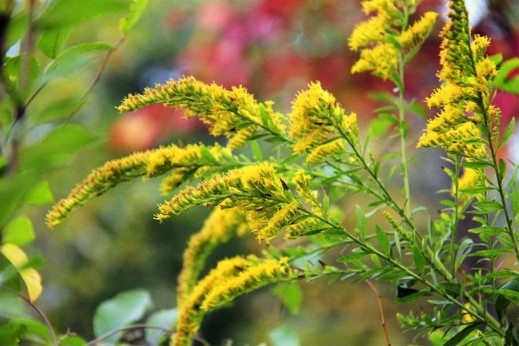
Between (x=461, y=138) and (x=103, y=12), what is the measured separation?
0.30 metres

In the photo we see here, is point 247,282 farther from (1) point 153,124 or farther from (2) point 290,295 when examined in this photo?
(1) point 153,124

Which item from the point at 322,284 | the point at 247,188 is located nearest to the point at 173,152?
the point at 247,188

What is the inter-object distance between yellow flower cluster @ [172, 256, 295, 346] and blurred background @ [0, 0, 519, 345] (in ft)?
0.95

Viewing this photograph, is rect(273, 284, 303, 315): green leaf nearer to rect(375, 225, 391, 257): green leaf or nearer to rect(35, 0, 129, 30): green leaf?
rect(375, 225, 391, 257): green leaf

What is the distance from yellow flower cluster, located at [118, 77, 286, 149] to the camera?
521mm

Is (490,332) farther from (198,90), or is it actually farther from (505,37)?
(505,37)

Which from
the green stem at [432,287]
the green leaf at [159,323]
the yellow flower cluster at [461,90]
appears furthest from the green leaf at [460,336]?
the green leaf at [159,323]

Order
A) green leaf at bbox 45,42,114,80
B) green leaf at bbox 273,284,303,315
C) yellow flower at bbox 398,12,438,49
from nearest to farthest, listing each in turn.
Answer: green leaf at bbox 45,42,114,80 → yellow flower at bbox 398,12,438,49 → green leaf at bbox 273,284,303,315

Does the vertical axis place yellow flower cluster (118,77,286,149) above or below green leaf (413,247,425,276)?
above

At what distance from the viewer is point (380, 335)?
10.9 feet

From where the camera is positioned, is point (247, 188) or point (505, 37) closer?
point (247, 188)

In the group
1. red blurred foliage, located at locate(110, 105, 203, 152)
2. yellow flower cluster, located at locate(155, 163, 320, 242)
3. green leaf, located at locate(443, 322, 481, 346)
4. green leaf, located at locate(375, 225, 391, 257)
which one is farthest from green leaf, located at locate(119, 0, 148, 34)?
red blurred foliage, located at locate(110, 105, 203, 152)

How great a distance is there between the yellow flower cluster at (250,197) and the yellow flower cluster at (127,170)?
129mm

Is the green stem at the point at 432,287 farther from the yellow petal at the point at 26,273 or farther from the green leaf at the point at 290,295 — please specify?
the green leaf at the point at 290,295
